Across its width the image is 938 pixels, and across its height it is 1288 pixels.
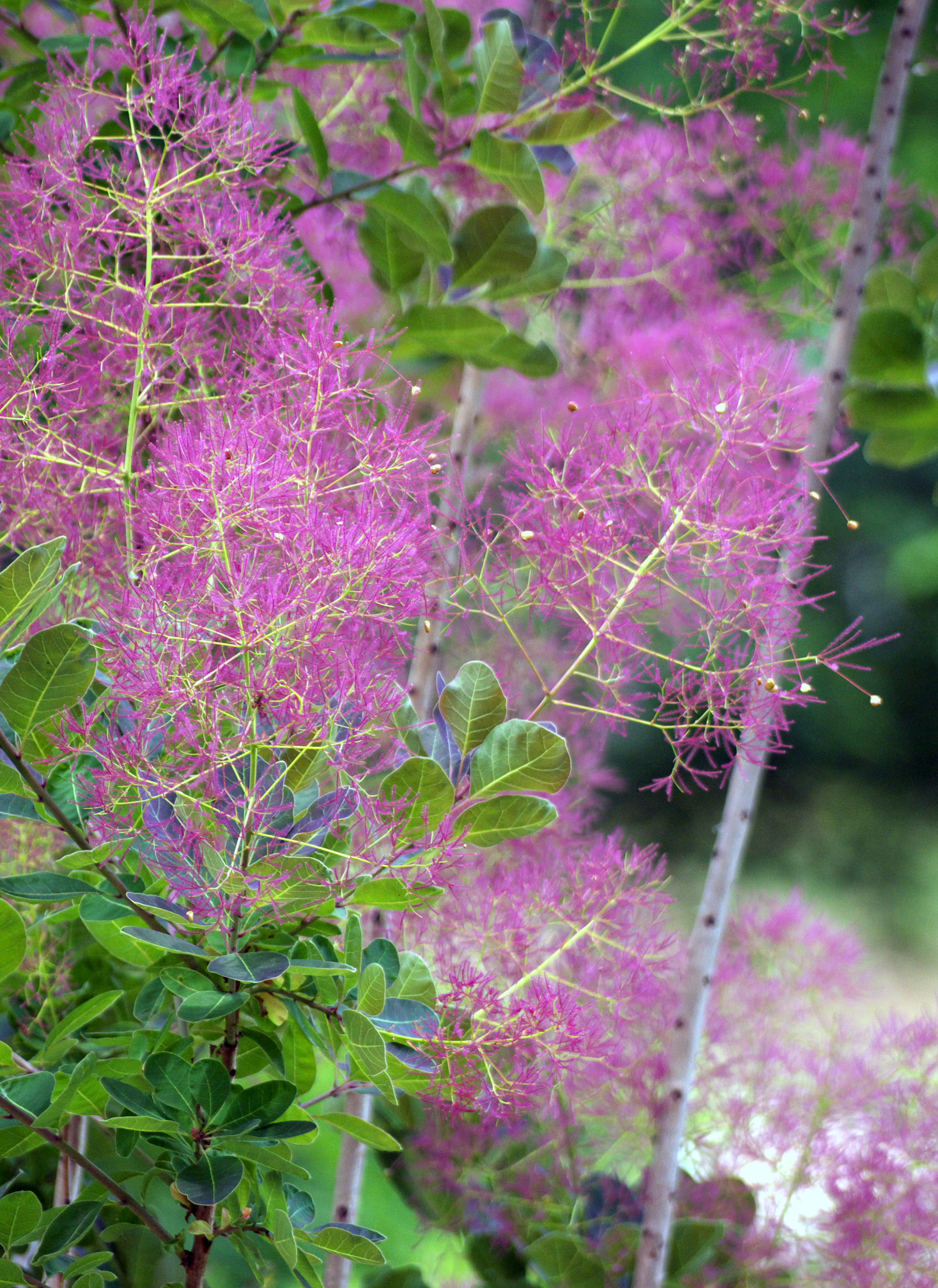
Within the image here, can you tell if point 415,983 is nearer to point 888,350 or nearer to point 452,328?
point 452,328

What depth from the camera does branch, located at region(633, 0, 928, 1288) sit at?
0.41 meters

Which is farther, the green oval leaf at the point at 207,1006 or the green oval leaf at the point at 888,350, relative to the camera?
the green oval leaf at the point at 888,350

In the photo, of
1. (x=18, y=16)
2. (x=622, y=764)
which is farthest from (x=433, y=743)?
(x=622, y=764)

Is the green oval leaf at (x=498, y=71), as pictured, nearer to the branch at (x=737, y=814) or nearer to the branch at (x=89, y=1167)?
the branch at (x=737, y=814)

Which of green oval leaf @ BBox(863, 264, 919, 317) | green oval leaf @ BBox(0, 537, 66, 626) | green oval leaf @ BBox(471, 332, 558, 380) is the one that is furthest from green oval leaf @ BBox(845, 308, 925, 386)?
green oval leaf @ BBox(0, 537, 66, 626)

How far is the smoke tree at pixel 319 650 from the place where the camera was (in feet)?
0.86

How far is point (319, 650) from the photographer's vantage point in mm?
266

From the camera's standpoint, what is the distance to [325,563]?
10.4 inches

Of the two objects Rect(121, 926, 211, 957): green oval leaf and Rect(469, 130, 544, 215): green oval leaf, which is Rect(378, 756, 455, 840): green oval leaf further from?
Rect(469, 130, 544, 215): green oval leaf

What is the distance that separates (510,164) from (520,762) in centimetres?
22

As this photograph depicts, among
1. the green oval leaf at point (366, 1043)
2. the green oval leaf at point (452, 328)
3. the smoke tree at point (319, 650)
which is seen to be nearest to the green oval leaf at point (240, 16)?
the smoke tree at point (319, 650)

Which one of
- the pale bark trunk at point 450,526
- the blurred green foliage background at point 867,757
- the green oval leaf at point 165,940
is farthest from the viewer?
the blurred green foliage background at point 867,757

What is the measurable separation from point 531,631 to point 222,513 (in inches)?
12.5

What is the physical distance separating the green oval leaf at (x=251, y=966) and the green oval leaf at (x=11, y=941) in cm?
5
